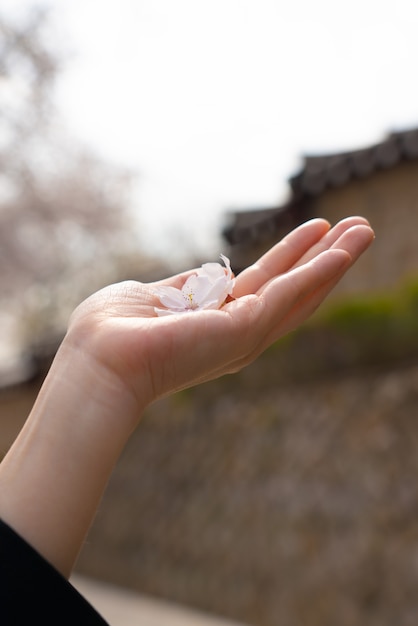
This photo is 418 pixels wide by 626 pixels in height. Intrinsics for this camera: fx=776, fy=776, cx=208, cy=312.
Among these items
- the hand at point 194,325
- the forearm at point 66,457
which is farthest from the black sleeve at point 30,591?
the hand at point 194,325

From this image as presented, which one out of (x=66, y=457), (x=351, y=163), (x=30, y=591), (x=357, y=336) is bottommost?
(x=357, y=336)

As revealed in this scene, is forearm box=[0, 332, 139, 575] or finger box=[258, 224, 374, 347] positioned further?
finger box=[258, 224, 374, 347]

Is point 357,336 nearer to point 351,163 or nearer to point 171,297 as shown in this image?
point 351,163

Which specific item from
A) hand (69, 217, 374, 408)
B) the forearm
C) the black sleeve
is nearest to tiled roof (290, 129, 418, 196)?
hand (69, 217, 374, 408)

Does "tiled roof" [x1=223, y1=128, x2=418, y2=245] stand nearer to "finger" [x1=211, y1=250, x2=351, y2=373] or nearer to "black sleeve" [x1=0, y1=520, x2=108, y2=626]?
"finger" [x1=211, y1=250, x2=351, y2=373]

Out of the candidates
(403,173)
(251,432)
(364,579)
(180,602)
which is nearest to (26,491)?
(364,579)

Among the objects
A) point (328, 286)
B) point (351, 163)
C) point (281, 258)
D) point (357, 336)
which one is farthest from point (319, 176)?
point (328, 286)
